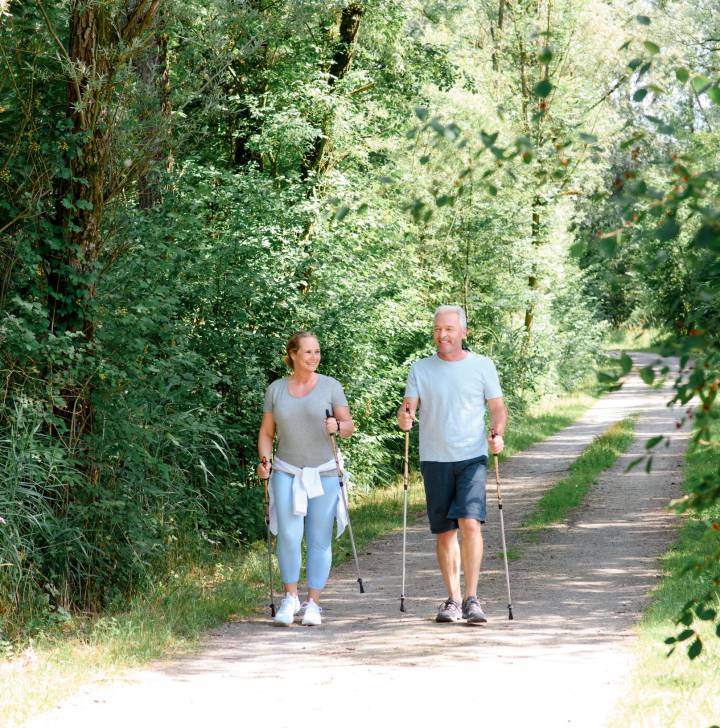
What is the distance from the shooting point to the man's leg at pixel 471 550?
332 inches

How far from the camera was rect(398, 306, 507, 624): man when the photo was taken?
8422 millimetres

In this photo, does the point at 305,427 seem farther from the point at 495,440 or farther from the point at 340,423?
the point at 495,440

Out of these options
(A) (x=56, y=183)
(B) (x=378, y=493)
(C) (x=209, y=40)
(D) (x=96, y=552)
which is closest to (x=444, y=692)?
(D) (x=96, y=552)

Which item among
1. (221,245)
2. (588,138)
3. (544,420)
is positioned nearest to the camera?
(588,138)

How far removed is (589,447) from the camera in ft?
73.6

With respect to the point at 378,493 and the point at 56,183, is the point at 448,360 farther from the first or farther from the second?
the point at 378,493

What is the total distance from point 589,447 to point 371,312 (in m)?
9.38

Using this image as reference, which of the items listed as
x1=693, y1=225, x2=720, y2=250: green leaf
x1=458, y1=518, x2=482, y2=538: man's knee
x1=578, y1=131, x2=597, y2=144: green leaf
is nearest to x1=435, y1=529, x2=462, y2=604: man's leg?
x1=458, y1=518, x2=482, y2=538: man's knee

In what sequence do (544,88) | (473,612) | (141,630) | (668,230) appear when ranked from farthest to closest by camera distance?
(473,612) < (141,630) < (544,88) < (668,230)

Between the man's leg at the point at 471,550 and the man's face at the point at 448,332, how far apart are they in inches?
48.4

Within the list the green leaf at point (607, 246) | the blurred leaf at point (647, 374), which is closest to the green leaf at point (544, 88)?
the green leaf at point (607, 246)

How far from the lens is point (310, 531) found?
8789mm

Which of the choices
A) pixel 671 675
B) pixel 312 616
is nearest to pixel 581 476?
pixel 312 616

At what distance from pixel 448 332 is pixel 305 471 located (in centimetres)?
147
